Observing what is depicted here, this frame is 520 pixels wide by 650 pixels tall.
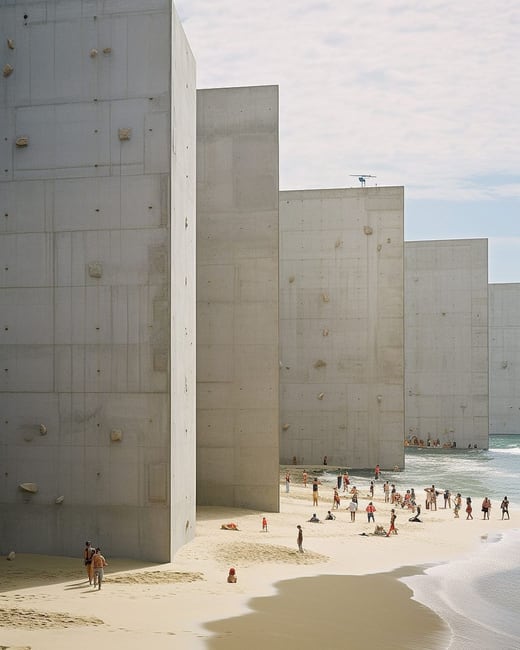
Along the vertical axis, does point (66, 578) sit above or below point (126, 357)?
below

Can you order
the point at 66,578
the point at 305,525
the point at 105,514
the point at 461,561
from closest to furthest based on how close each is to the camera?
the point at 66,578 < the point at 105,514 < the point at 461,561 < the point at 305,525

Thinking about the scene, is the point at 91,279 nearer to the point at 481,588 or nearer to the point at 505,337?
the point at 481,588

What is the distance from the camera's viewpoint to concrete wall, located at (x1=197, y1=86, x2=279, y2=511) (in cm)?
3488

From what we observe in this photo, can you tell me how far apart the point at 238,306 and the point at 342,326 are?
21117mm

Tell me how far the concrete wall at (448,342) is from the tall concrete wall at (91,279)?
161ft

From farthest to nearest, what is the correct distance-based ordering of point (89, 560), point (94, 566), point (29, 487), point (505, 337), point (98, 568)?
point (505, 337) → point (29, 487) → point (89, 560) → point (94, 566) → point (98, 568)

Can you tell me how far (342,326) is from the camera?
55.9 metres

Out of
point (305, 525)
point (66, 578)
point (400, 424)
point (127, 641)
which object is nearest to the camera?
point (127, 641)

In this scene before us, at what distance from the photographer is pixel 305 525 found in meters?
32.3

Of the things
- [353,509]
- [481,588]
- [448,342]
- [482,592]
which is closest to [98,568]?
[482,592]

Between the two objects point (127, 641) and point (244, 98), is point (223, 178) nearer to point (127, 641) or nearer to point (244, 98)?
point (244, 98)

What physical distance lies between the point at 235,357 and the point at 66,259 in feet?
38.0

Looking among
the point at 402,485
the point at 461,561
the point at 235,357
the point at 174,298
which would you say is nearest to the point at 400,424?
the point at 402,485

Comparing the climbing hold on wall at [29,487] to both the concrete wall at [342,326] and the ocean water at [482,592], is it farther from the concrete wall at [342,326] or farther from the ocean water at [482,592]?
the concrete wall at [342,326]
